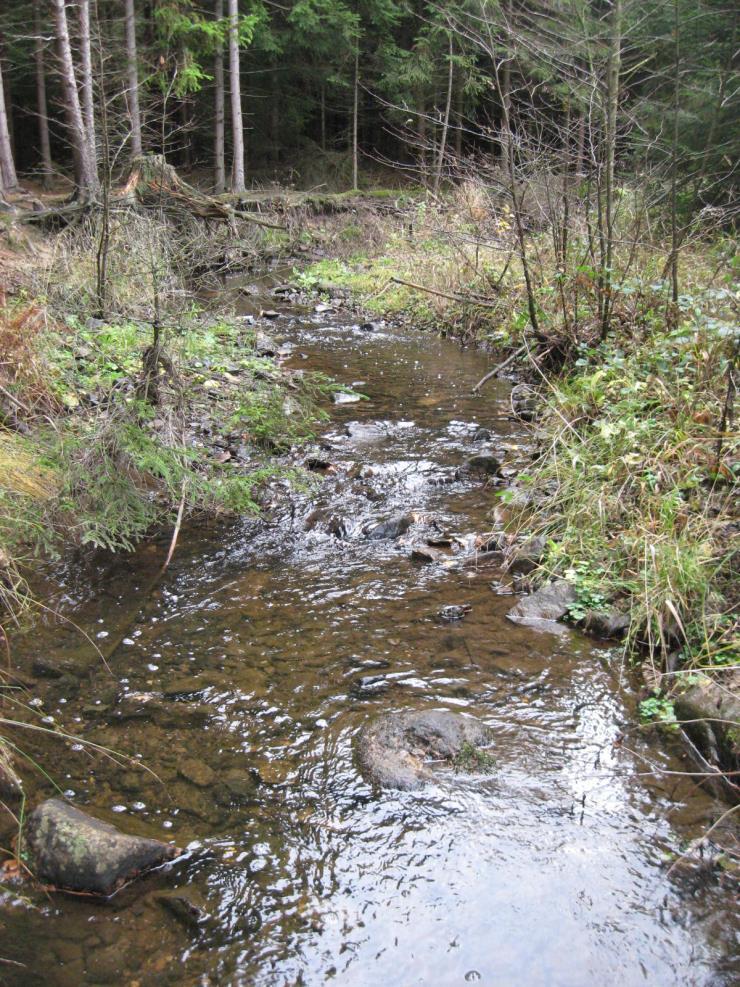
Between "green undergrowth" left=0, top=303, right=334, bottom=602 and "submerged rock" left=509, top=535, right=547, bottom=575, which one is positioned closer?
"green undergrowth" left=0, top=303, right=334, bottom=602

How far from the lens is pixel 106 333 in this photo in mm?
5863

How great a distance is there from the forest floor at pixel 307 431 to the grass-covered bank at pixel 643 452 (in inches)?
0.7

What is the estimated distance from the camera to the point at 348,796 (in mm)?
3174

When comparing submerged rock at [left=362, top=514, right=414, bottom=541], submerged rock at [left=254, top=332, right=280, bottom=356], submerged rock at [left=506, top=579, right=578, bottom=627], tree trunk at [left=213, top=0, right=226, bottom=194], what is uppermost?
tree trunk at [left=213, top=0, right=226, bottom=194]

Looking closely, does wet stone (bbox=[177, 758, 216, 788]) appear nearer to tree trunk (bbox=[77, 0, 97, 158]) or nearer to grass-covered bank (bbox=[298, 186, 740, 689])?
grass-covered bank (bbox=[298, 186, 740, 689])

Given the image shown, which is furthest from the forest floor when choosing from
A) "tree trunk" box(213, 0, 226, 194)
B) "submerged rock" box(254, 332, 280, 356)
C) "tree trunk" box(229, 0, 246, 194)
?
"tree trunk" box(213, 0, 226, 194)

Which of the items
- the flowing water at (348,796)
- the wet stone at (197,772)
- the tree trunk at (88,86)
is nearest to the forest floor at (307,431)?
the flowing water at (348,796)

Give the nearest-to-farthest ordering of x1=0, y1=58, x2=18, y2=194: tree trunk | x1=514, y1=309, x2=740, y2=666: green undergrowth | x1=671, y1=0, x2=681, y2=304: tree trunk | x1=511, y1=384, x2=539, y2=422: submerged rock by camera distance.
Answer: x1=514, y1=309, x2=740, y2=666: green undergrowth → x1=671, y1=0, x2=681, y2=304: tree trunk → x1=511, y1=384, x2=539, y2=422: submerged rock → x1=0, y1=58, x2=18, y2=194: tree trunk

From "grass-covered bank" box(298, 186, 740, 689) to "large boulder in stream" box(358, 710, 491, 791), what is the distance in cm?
121

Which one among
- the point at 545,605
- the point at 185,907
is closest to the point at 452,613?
the point at 545,605

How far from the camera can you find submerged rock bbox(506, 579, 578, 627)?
14.8ft

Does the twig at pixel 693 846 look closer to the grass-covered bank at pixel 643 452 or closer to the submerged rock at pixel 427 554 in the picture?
the grass-covered bank at pixel 643 452

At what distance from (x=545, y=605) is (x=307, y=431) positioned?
3058 millimetres

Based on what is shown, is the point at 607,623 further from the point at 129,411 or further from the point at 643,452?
the point at 129,411
